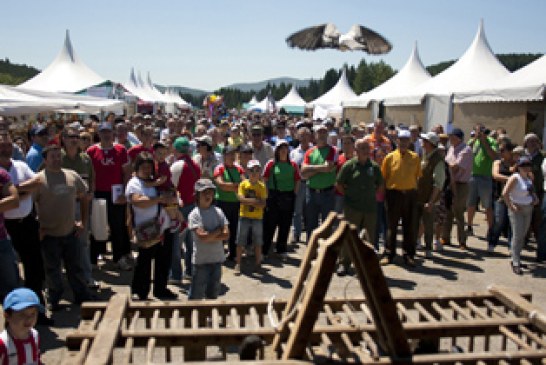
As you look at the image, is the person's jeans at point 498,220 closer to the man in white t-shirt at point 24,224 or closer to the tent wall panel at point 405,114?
the man in white t-shirt at point 24,224

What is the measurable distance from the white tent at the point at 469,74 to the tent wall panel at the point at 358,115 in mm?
4499

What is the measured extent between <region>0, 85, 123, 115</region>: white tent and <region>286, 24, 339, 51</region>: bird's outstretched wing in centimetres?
672

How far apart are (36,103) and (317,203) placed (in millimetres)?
9137

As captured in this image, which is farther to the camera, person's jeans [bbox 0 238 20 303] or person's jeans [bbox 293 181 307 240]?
person's jeans [bbox 293 181 307 240]

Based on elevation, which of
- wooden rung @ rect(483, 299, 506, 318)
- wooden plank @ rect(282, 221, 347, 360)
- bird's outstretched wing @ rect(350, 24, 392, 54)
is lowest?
wooden rung @ rect(483, 299, 506, 318)

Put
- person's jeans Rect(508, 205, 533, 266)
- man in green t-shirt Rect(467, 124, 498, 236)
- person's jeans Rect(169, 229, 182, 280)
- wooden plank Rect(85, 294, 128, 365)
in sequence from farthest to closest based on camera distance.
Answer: man in green t-shirt Rect(467, 124, 498, 236) < person's jeans Rect(508, 205, 533, 266) < person's jeans Rect(169, 229, 182, 280) < wooden plank Rect(85, 294, 128, 365)

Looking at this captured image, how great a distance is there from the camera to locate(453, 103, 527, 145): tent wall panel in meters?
12.9

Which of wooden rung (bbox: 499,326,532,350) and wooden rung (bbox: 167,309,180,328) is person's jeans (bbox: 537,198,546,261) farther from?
wooden rung (bbox: 167,309,180,328)

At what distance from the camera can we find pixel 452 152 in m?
8.39

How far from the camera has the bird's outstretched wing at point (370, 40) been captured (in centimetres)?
1082

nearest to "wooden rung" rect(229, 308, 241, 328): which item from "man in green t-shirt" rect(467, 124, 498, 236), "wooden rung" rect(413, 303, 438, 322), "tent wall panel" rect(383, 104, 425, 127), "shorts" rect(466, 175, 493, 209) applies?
"wooden rung" rect(413, 303, 438, 322)

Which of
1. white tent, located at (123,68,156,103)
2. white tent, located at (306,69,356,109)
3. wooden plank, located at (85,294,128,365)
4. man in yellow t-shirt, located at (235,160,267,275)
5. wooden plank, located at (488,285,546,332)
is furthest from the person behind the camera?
white tent, located at (123,68,156,103)

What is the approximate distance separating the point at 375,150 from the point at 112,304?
6.30 meters

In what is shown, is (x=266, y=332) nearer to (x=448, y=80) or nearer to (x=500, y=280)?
(x=500, y=280)
